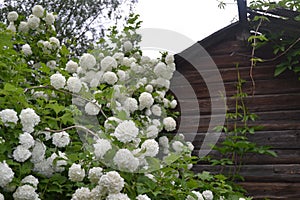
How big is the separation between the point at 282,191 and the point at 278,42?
120cm

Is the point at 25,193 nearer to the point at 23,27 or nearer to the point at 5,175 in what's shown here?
the point at 5,175

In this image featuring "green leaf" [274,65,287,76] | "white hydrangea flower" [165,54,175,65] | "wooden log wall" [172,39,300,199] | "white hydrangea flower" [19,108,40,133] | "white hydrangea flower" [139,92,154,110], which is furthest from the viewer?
"green leaf" [274,65,287,76]

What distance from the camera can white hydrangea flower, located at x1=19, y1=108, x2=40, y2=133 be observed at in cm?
157

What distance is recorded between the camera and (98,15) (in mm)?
8445

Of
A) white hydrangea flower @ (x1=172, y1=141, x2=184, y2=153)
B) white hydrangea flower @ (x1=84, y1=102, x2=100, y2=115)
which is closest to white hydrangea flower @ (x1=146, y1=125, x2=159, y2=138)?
white hydrangea flower @ (x1=172, y1=141, x2=184, y2=153)

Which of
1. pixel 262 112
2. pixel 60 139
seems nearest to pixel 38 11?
pixel 60 139

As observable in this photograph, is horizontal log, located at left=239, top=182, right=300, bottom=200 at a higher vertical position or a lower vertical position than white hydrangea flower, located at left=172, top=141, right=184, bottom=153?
lower

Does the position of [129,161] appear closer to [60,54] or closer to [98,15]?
[60,54]

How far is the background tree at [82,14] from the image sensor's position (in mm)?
7555

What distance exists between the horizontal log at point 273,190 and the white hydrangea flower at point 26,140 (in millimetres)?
2153

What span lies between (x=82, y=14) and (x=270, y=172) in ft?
19.1

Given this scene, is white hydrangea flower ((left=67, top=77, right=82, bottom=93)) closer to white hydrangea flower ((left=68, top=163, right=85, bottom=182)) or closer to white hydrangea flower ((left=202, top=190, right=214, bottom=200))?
white hydrangea flower ((left=68, top=163, right=85, bottom=182))

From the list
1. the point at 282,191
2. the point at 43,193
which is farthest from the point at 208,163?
the point at 43,193

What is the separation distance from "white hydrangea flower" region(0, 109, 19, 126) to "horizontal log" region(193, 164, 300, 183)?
219cm
